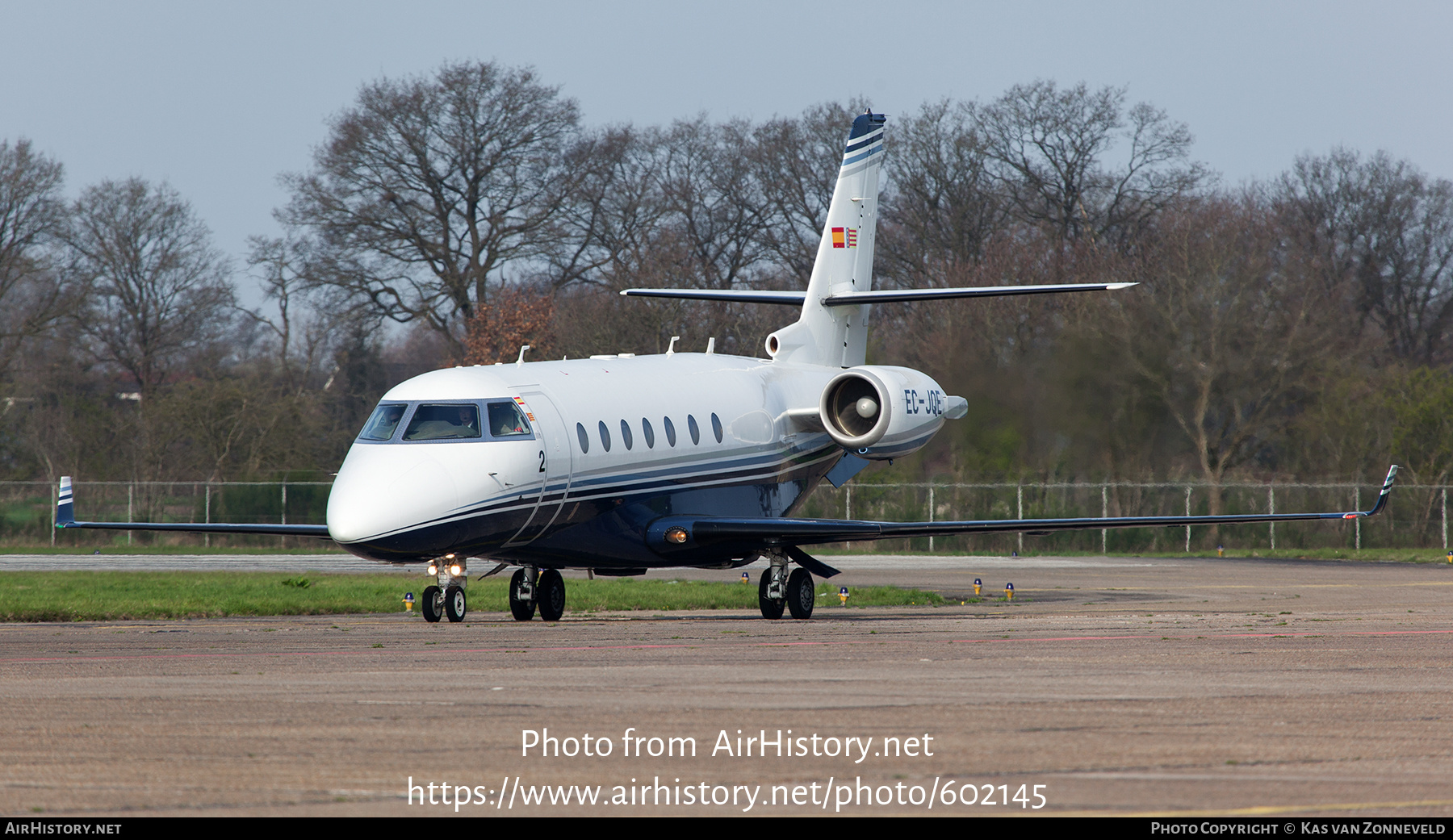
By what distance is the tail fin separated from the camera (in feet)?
89.6

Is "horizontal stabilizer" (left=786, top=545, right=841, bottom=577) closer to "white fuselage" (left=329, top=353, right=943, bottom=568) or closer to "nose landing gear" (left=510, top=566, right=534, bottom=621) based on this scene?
"white fuselage" (left=329, top=353, right=943, bottom=568)

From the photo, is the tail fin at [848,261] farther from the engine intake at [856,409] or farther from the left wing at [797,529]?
the left wing at [797,529]

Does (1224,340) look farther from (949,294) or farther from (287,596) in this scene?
(287,596)

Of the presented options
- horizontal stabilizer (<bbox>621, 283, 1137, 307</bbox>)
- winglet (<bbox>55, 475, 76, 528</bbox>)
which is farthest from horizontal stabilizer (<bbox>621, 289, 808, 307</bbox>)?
winglet (<bbox>55, 475, 76, 528</bbox>)

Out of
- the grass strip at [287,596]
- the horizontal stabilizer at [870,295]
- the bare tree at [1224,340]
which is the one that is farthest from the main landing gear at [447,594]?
the bare tree at [1224,340]

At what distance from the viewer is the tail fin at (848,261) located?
2730cm

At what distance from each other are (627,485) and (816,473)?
541 centimetres

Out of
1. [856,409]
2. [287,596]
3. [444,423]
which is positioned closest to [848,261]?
[856,409]

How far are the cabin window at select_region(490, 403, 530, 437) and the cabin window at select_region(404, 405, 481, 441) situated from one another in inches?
7.1

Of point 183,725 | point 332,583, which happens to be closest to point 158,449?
point 332,583

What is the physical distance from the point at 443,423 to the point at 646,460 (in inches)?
125

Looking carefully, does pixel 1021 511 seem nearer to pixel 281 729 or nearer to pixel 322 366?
pixel 281 729

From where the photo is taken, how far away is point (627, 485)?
20922 millimetres

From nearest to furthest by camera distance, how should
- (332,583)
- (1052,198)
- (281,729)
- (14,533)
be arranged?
(281,729) < (332,583) < (14,533) < (1052,198)
